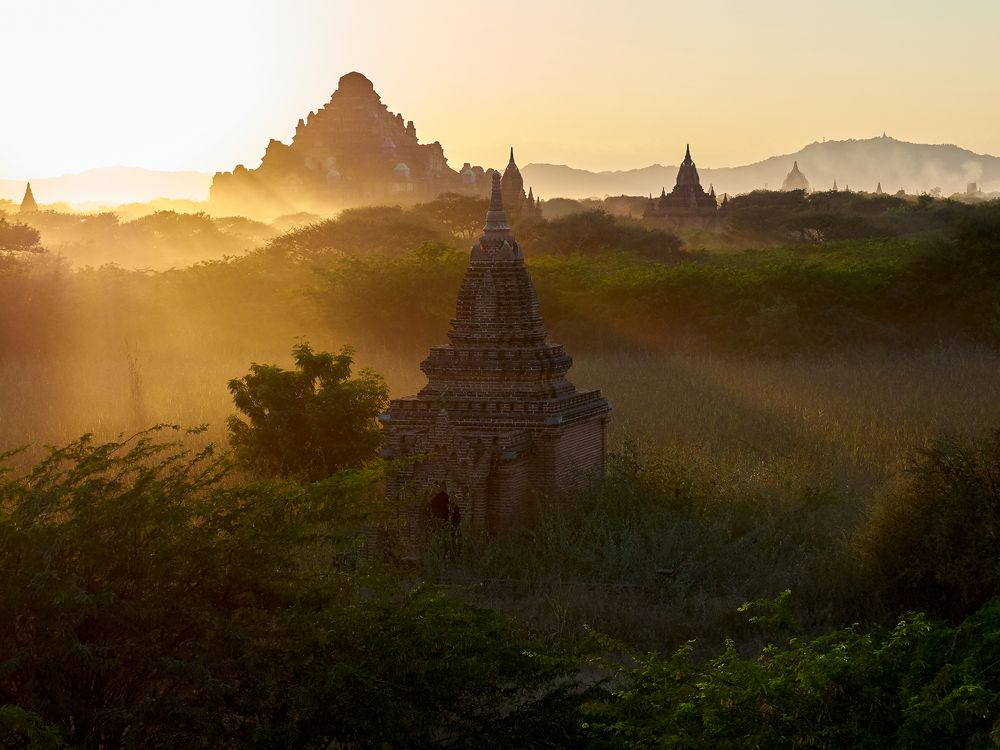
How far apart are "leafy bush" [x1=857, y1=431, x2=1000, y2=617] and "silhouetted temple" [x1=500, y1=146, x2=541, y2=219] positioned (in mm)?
54514

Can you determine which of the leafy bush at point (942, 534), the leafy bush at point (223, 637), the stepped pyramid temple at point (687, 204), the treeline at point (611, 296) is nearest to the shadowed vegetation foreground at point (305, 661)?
the leafy bush at point (223, 637)

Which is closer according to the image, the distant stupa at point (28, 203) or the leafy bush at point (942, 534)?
the leafy bush at point (942, 534)

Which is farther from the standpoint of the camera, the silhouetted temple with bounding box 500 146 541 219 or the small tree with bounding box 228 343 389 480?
the silhouetted temple with bounding box 500 146 541 219

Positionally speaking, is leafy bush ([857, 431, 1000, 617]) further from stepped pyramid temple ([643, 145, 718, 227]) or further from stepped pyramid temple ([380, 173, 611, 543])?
stepped pyramid temple ([643, 145, 718, 227])

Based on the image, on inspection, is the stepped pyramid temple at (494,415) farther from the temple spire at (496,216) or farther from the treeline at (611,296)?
the treeline at (611,296)

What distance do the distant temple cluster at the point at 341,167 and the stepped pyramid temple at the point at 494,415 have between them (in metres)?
80.8

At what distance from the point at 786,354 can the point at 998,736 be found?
2226cm

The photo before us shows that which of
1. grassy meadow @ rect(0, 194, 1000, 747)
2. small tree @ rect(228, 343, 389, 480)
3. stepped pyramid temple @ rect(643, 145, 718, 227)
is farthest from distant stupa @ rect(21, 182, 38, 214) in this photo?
small tree @ rect(228, 343, 389, 480)

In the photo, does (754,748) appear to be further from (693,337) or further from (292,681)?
(693,337)

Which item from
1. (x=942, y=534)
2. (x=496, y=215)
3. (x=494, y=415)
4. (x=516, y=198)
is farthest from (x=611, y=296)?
(x=516, y=198)

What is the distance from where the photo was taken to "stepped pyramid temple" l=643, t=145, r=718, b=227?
7725 cm

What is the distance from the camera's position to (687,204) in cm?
7825

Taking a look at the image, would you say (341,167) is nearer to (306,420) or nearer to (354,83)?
(354,83)

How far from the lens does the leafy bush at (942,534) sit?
33.3 ft
